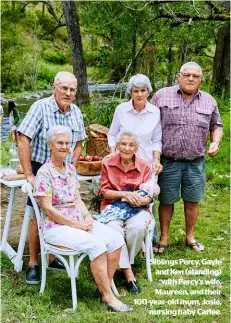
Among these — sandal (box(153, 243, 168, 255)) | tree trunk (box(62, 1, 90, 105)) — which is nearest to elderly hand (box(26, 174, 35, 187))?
sandal (box(153, 243, 168, 255))

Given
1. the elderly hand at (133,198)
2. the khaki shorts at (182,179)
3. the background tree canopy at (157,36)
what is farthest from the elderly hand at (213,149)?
the background tree canopy at (157,36)

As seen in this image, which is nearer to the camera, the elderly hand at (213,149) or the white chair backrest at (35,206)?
the white chair backrest at (35,206)

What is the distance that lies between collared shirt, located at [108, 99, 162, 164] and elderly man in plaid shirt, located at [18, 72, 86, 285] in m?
0.41

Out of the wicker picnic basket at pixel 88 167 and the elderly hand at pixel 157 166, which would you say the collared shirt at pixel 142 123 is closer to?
the elderly hand at pixel 157 166

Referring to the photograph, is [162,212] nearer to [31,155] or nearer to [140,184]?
[140,184]

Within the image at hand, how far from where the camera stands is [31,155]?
3.48 metres

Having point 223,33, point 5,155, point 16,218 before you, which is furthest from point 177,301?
point 223,33

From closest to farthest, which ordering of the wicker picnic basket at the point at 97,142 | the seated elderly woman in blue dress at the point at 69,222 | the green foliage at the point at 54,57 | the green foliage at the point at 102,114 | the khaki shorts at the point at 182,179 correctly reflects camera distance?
the seated elderly woman in blue dress at the point at 69,222 → the khaki shorts at the point at 182,179 → the wicker picnic basket at the point at 97,142 → the green foliage at the point at 102,114 → the green foliage at the point at 54,57

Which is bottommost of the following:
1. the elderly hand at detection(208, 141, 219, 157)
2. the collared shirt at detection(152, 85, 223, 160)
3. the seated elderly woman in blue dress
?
the seated elderly woman in blue dress

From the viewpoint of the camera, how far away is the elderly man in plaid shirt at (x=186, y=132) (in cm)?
389

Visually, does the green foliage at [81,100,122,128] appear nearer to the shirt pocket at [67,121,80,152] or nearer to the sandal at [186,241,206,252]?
the sandal at [186,241,206,252]

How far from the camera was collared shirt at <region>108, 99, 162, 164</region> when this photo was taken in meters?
3.78

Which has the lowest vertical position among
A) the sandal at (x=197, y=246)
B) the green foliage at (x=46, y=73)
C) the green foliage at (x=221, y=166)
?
the sandal at (x=197, y=246)

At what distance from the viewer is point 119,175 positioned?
3.57 m
